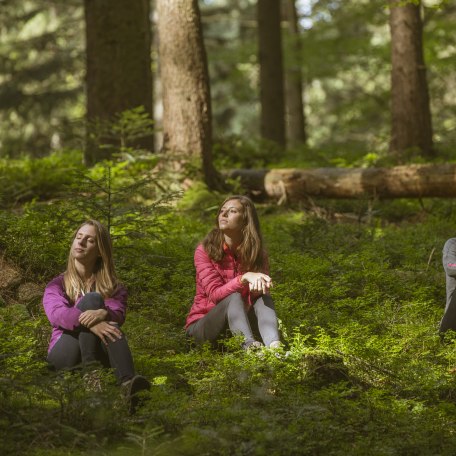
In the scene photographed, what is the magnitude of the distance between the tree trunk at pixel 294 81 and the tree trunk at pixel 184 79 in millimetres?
10719

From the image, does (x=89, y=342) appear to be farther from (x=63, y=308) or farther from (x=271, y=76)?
(x=271, y=76)

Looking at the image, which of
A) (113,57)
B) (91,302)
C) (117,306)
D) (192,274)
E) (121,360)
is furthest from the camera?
(113,57)

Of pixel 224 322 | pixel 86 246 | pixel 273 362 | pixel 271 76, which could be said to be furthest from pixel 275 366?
pixel 271 76

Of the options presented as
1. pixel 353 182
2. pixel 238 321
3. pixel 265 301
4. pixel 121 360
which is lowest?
pixel 121 360

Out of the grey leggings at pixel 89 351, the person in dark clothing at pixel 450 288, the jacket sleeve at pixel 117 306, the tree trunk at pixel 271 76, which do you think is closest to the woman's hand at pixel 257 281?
the jacket sleeve at pixel 117 306

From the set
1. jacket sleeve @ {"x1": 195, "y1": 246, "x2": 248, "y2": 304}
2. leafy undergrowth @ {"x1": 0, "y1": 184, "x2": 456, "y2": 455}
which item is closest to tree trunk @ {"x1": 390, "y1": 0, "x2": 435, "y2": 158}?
leafy undergrowth @ {"x1": 0, "y1": 184, "x2": 456, "y2": 455}

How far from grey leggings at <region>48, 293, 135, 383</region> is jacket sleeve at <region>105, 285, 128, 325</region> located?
A: 0.12 meters

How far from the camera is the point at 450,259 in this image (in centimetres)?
703

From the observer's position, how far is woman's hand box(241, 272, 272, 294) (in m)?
6.32

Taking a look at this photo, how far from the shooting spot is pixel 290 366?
573cm

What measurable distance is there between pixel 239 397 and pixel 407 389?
4.13ft

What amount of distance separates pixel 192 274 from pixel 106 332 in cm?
268

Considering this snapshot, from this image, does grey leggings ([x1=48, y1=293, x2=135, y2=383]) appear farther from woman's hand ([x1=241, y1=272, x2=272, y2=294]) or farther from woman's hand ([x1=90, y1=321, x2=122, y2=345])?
woman's hand ([x1=241, y1=272, x2=272, y2=294])

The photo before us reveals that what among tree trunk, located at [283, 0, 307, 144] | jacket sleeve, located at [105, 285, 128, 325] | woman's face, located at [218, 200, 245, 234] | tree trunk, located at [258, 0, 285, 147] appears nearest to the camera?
jacket sleeve, located at [105, 285, 128, 325]
